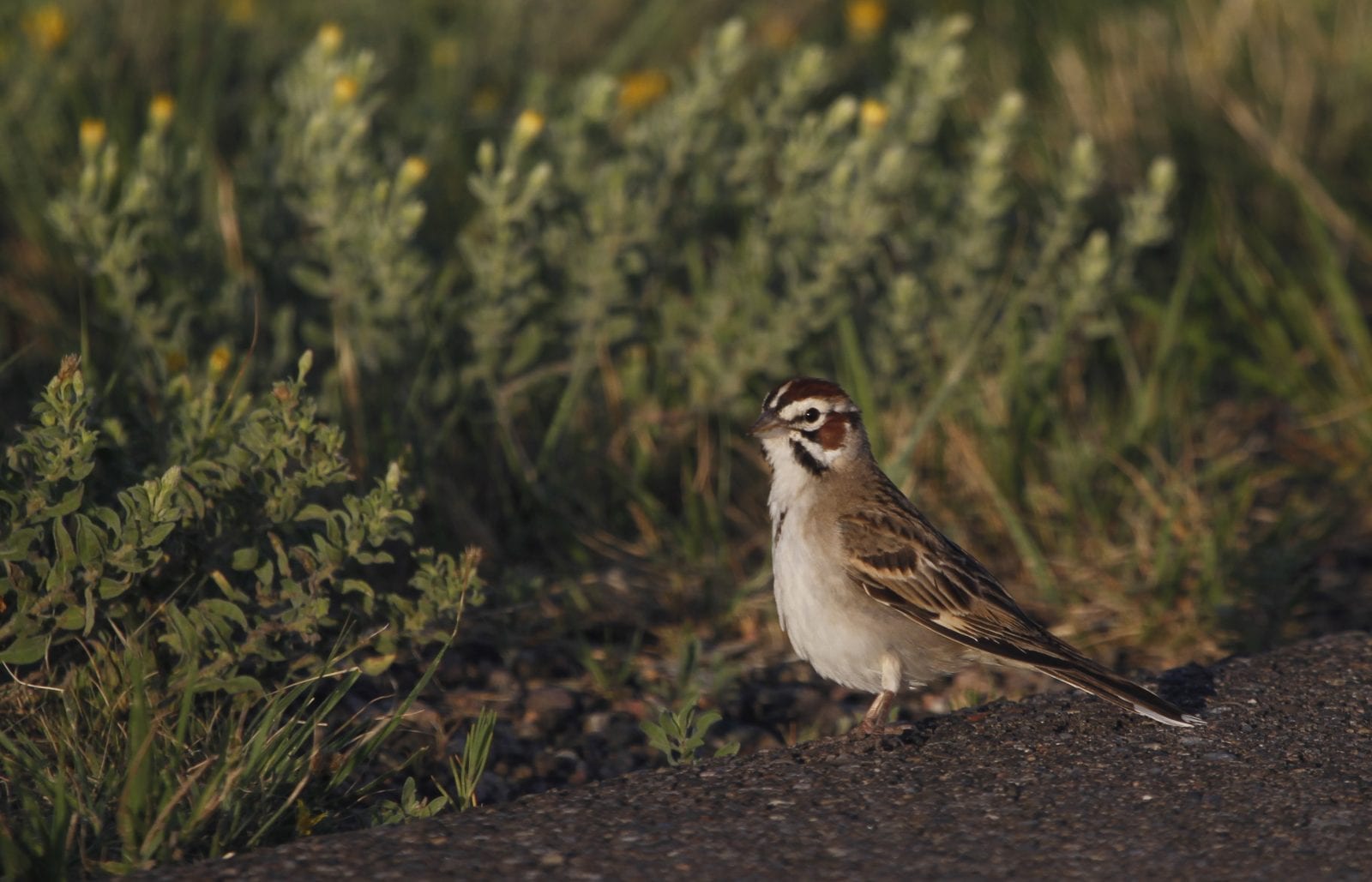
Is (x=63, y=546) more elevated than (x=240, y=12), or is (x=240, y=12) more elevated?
(x=240, y=12)

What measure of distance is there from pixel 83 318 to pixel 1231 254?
538cm

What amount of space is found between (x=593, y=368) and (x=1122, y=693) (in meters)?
3.27

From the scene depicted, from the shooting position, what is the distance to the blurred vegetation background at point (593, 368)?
16.8 feet

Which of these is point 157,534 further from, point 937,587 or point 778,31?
point 778,31

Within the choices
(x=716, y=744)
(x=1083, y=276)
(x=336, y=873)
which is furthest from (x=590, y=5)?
(x=336, y=873)

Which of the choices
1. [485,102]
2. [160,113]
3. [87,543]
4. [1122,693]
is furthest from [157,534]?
[485,102]

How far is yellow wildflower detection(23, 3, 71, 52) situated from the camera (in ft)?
27.5

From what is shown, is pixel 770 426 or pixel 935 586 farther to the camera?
pixel 770 426

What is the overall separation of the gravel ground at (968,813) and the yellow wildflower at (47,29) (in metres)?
5.37

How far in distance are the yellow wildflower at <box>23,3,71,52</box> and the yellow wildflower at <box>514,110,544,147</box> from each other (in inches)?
103

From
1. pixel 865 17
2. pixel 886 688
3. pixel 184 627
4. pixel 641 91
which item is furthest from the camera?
pixel 865 17

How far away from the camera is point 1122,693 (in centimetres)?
480

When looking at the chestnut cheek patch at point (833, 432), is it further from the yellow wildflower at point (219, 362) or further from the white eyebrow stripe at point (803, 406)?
the yellow wildflower at point (219, 362)

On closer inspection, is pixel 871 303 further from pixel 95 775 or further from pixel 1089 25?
pixel 95 775
